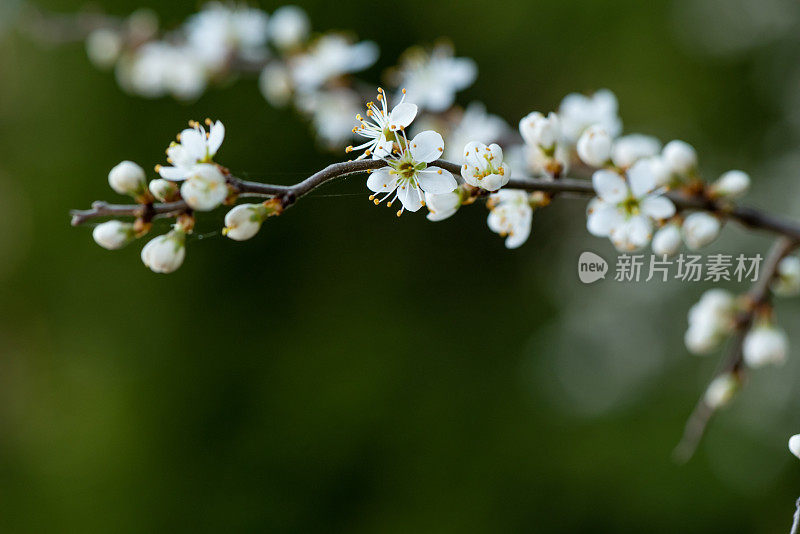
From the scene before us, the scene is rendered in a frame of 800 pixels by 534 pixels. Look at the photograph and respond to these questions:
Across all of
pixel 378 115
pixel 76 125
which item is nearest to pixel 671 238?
pixel 378 115

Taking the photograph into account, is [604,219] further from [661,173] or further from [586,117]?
[586,117]

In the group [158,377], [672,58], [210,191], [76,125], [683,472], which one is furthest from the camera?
[76,125]

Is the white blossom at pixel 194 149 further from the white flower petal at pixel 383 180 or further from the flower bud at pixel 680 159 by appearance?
the flower bud at pixel 680 159

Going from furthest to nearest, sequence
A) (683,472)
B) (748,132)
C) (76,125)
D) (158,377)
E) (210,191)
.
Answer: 1. (76,125)
2. (158,377)
3. (748,132)
4. (683,472)
5. (210,191)

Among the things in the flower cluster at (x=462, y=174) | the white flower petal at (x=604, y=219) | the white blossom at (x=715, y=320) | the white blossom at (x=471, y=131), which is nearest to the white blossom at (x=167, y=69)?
the flower cluster at (x=462, y=174)

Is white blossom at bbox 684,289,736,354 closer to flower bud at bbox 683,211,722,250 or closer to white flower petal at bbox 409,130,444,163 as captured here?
flower bud at bbox 683,211,722,250

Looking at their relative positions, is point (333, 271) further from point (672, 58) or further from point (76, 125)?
point (672, 58)
